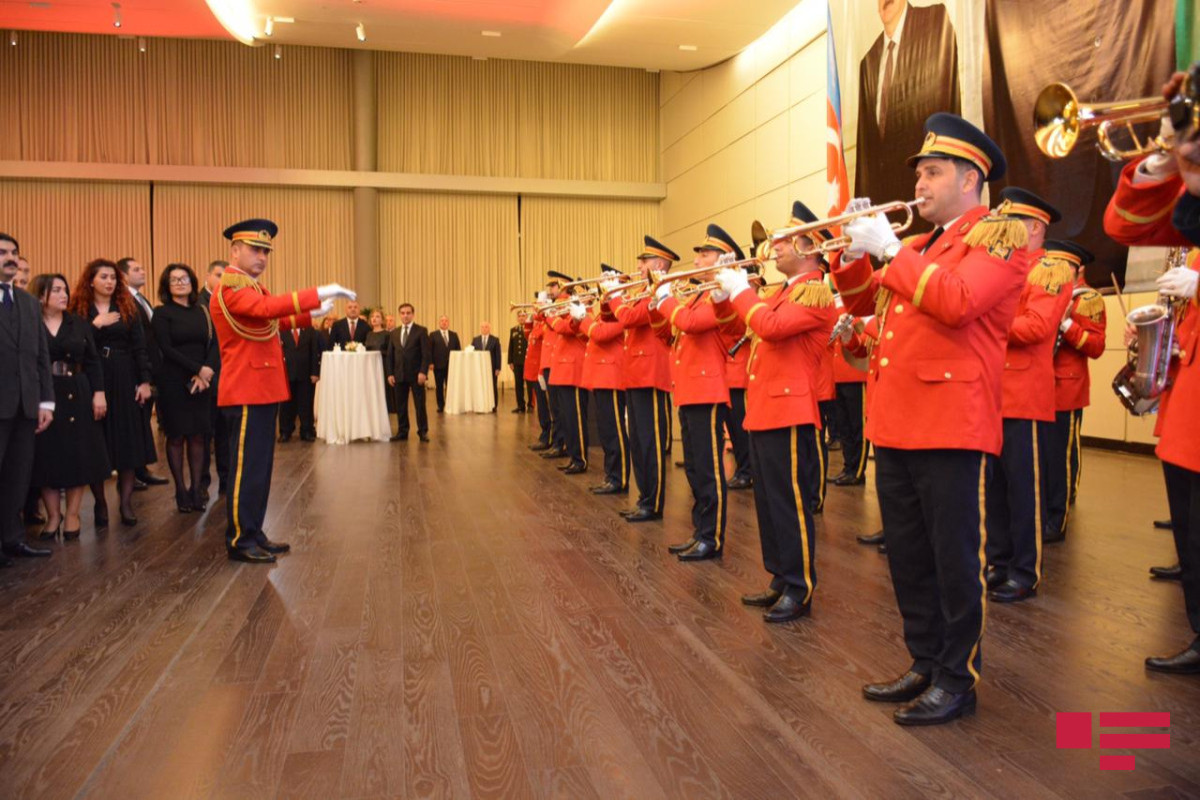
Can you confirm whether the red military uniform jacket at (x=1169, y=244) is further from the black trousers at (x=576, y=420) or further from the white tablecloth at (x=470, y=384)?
the white tablecloth at (x=470, y=384)

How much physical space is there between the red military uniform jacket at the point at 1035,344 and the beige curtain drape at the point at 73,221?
14.8 metres

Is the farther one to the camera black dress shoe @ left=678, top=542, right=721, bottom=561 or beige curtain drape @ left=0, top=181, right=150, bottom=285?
beige curtain drape @ left=0, top=181, right=150, bottom=285

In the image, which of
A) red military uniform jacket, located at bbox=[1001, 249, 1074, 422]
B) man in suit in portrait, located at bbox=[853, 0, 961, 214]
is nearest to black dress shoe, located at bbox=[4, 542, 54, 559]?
red military uniform jacket, located at bbox=[1001, 249, 1074, 422]

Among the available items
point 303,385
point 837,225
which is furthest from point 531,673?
point 303,385

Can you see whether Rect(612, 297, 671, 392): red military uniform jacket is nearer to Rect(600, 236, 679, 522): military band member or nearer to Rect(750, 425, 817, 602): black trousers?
Rect(600, 236, 679, 522): military band member

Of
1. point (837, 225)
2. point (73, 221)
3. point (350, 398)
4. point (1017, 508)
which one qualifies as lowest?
point (1017, 508)

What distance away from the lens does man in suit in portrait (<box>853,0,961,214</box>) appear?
8.30 meters

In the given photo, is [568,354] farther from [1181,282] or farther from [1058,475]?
[1181,282]

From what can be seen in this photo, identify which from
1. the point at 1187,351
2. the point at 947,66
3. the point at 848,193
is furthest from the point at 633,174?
the point at 1187,351

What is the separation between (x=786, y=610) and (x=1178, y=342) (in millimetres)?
1535

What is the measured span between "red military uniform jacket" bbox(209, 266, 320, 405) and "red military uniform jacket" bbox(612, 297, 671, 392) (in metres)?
1.81

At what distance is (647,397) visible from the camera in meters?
5.01

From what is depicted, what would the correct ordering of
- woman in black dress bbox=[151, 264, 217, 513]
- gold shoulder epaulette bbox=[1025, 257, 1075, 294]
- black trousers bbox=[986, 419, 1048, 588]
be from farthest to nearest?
woman in black dress bbox=[151, 264, 217, 513]
gold shoulder epaulette bbox=[1025, 257, 1075, 294]
black trousers bbox=[986, 419, 1048, 588]

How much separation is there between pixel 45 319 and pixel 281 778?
3.41 m
